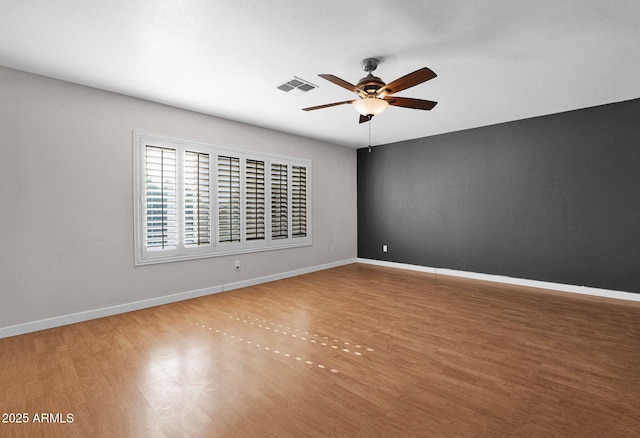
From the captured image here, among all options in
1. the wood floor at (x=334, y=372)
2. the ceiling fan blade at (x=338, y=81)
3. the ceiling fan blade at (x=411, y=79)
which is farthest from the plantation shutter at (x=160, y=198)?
the ceiling fan blade at (x=411, y=79)

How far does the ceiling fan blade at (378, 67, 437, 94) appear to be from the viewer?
7.65ft

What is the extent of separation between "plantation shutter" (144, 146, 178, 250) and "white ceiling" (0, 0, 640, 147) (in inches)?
30.3

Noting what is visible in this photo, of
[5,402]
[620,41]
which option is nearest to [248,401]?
[5,402]

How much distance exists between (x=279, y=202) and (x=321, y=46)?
323cm

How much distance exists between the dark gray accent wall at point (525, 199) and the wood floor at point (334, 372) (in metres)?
0.88

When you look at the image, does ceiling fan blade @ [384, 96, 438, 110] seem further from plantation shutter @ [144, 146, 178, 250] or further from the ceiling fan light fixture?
plantation shutter @ [144, 146, 178, 250]

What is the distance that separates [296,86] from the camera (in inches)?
137

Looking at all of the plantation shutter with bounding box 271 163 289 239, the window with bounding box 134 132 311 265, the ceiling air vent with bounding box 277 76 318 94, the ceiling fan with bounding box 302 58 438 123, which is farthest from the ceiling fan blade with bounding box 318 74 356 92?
the plantation shutter with bounding box 271 163 289 239

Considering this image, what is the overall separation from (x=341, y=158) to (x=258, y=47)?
14.2 ft

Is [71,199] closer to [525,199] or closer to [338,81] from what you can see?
[338,81]

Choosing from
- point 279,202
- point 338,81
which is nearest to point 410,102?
point 338,81

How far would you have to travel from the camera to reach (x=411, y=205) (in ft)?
20.6

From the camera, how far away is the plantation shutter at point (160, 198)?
3898 mm

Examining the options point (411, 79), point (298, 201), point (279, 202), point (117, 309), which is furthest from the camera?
point (298, 201)
